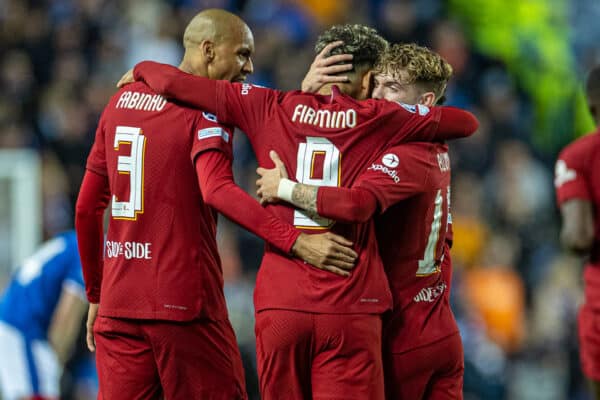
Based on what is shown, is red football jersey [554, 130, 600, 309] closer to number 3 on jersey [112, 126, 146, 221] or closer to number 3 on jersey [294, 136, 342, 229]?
number 3 on jersey [294, 136, 342, 229]

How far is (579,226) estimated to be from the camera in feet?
15.2

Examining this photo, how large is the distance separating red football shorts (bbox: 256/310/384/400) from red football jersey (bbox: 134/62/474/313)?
0.05 meters

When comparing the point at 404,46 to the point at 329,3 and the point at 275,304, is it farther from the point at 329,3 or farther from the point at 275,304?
the point at 329,3

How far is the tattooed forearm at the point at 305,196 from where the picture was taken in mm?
3812

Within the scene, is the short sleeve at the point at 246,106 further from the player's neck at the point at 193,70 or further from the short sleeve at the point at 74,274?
the short sleeve at the point at 74,274

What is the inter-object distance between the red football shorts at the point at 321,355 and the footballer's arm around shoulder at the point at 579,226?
4.04ft

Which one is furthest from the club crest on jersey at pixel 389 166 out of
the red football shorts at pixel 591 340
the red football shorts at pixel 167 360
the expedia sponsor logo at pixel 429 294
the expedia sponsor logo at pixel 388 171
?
the red football shorts at pixel 591 340

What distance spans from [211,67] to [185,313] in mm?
1050

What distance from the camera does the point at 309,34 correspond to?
11.7 meters

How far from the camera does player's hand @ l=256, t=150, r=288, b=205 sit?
3.87m

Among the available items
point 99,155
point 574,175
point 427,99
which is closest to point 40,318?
point 99,155

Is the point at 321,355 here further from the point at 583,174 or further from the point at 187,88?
the point at 583,174

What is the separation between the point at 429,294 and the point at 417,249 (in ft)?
0.69

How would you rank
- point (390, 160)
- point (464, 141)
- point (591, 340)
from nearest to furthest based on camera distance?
point (390, 160) → point (591, 340) → point (464, 141)
